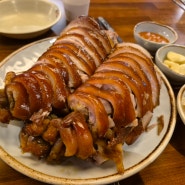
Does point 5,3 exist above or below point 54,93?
below

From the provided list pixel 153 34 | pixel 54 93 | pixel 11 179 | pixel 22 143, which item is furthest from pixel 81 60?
pixel 153 34

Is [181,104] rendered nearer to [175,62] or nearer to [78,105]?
[175,62]

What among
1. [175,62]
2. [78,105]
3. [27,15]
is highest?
[78,105]

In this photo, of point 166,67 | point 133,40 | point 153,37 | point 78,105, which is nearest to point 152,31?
point 153,37

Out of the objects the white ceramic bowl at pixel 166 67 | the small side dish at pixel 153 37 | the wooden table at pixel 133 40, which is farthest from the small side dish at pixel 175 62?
the wooden table at pixel 133 40

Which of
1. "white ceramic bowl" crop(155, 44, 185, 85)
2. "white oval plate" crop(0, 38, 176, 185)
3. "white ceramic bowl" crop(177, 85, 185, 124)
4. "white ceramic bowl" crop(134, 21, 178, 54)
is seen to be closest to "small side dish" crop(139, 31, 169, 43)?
"white ceramic bowl" crop(134, 21, 178, 54)

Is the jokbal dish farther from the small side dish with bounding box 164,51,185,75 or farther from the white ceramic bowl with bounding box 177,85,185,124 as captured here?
the small side dish with bounding box 164,51,185,75

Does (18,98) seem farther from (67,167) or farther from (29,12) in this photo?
(29,12)
